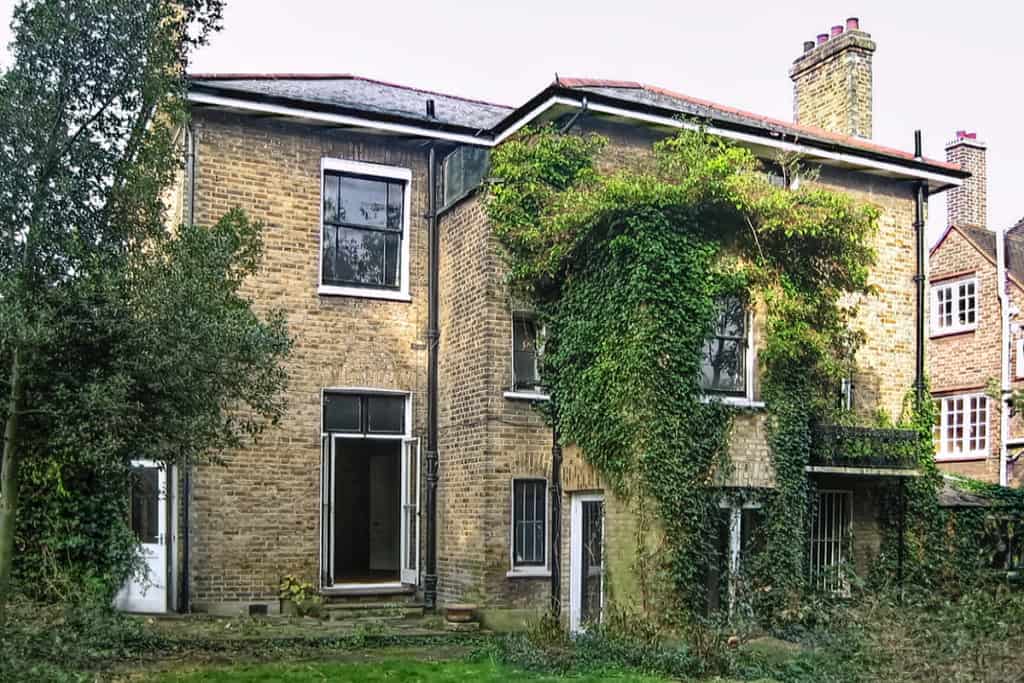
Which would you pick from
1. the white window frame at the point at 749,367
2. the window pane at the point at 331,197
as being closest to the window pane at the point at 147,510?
the window pane at the point at 331,197

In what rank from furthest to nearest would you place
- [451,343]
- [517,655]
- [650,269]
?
1. [451,343]
2. [650,269]
3. [517,655]

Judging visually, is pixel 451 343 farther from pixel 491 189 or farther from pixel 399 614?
pixel 399 614

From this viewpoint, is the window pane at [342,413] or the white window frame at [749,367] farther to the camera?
the window pane at [342,413]

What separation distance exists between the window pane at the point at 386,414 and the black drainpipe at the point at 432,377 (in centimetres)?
42

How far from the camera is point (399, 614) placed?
15.7 meters

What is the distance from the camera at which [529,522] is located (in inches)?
623

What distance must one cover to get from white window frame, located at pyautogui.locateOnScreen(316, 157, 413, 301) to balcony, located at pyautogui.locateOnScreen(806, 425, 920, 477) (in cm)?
645

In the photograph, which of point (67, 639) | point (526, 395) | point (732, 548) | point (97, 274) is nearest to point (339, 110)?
point (526, 395)

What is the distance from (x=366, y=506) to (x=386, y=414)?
565 cm

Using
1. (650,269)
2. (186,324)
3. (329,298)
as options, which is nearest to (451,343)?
(329,298)

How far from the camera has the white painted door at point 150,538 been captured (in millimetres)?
14805

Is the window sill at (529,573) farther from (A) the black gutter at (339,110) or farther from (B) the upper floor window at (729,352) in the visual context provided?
(A) the black gutter at (339,110)

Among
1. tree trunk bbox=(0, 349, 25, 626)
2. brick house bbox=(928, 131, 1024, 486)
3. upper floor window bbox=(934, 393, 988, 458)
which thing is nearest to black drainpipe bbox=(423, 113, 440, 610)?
tree trunk bbox=(0, 349, 25, 626)

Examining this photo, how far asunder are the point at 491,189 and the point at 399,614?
6202 millimetres
